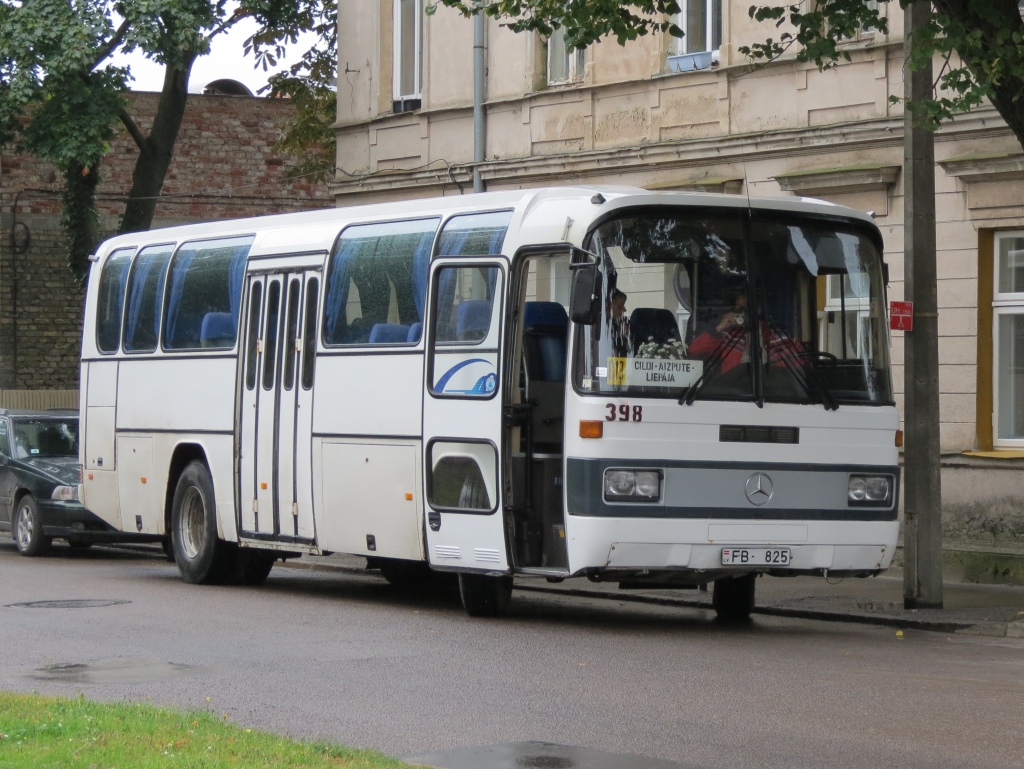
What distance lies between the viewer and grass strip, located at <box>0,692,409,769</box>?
23.6ft

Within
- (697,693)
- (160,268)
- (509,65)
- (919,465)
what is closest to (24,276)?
(509,65)

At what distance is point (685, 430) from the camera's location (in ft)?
41.2

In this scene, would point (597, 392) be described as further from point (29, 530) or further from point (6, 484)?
point (6, 484)

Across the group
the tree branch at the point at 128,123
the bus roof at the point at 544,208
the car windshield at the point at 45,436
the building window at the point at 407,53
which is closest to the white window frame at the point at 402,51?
the building window at the point at 407,53

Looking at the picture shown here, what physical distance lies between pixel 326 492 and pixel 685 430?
3774mm

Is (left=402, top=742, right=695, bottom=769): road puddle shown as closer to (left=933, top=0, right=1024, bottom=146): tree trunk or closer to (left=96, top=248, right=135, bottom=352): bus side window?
(left=933, top=0, right=1024, bottom=146): tree trunk

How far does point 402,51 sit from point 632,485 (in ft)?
51.3

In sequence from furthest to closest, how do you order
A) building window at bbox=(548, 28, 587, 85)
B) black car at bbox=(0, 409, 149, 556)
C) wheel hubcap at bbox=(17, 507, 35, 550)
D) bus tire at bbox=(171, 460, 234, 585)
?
building window at bbox=(548, 28, 587, 85) < wheel hubcap at bbox=(17, 507, 35, 550) < black car at bbox=(0, 409, 149, 556) < bus tire at bbox=(171, 460, 234, 585)

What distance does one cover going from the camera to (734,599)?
14406mm

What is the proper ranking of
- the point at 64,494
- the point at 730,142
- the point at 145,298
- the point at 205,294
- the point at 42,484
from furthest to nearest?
the point at 730,142, the point at 42,484, the point at 64,494, the point at 145,298, the point at 205,294

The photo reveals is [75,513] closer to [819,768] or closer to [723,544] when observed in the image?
[723,544]

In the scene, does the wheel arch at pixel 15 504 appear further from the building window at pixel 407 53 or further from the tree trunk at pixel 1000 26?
the tree trunk at pixel 1000 26

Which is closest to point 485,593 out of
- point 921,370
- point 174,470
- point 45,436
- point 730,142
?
point 921,370

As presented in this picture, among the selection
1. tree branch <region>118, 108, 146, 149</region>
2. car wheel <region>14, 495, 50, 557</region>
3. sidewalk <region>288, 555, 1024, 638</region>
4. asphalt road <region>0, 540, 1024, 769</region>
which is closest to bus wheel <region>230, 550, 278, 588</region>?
asphalt road <region>0, 540, 1024, 769</region>
